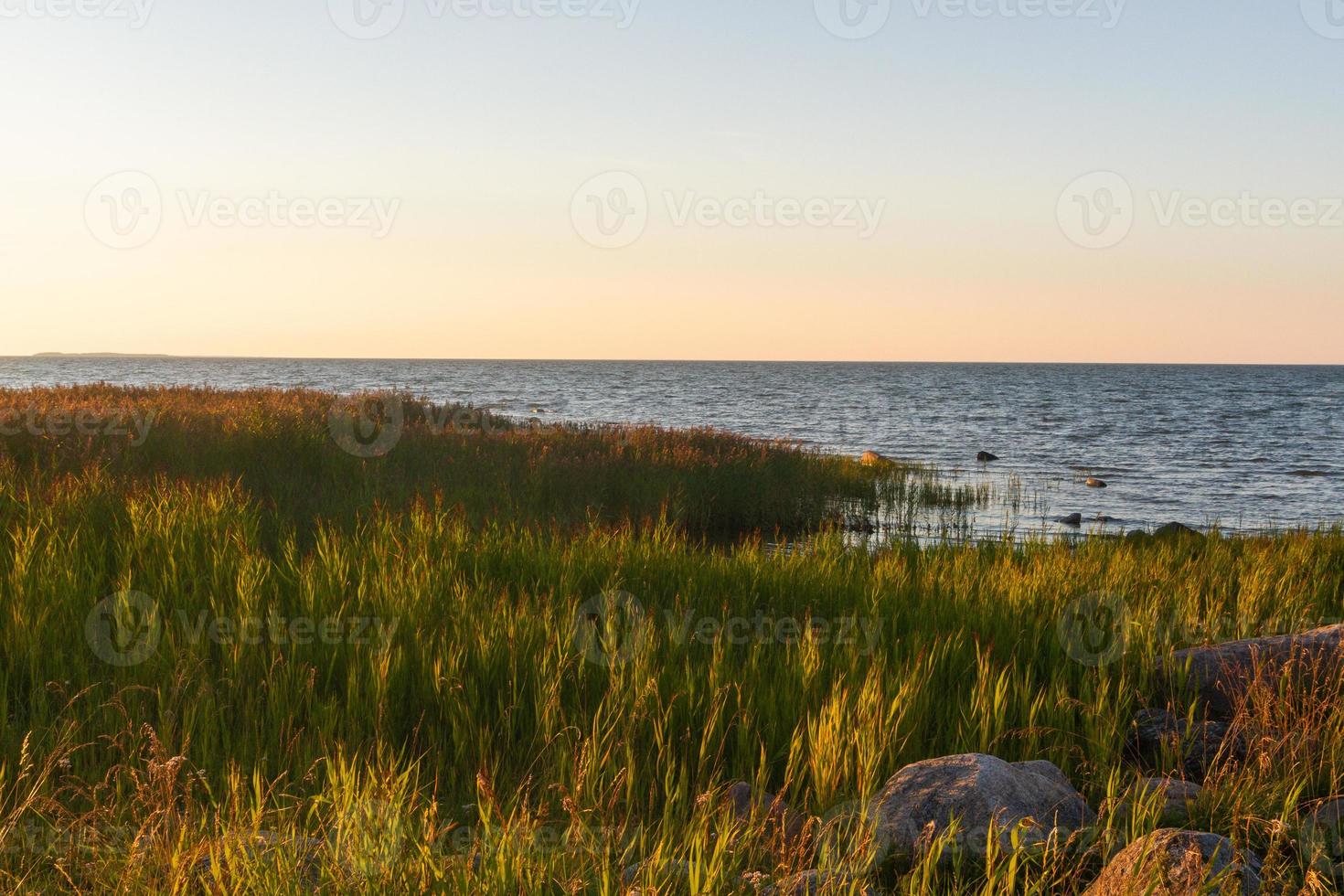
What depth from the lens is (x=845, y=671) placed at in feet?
18.0

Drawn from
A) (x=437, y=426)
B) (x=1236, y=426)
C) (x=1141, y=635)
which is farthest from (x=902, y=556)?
(x=1236, y=426)

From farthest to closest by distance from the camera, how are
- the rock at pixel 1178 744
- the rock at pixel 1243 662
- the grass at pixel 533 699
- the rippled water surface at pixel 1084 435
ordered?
the rippled water surface at pixel 1084 435
the rock at pixel 1243 662
the rock at pixel 1178 744
the grass at pixel 533 699

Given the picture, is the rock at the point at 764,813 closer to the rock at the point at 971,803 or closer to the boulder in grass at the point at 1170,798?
the rock at the point at 971,803

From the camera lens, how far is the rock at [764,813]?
349 centimetres

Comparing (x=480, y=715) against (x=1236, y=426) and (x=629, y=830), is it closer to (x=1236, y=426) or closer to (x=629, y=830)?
(x=629, y=830)

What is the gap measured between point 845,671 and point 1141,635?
2.33 metres

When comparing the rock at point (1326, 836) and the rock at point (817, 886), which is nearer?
the rock at point (817, 886)

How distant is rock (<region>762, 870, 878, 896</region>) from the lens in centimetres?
283

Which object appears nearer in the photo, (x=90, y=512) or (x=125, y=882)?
(x=125, y=882)

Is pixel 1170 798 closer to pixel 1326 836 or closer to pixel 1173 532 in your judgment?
pixel 1326 836

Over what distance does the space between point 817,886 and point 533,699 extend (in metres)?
2.30

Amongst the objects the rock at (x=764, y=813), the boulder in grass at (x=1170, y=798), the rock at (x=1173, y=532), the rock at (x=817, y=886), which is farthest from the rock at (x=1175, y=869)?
the rock at (x=1173, y=532)

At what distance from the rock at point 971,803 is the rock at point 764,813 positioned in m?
0.33

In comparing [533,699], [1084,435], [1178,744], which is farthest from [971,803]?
[1084,435]
